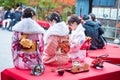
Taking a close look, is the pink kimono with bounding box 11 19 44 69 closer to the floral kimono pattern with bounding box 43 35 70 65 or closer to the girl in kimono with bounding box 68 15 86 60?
the floral kimono pattern with bounding box 43 35 70 65

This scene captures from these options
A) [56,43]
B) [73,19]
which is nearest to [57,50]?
[56,43]

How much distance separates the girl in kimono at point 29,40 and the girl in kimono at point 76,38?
0.79 meters

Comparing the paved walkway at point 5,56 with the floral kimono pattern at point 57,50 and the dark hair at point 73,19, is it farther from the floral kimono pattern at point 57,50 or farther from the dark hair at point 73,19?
the dark hair at point 73,19

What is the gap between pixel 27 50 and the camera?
379cm

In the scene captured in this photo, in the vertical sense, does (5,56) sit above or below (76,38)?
below

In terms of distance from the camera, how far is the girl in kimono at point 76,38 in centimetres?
445

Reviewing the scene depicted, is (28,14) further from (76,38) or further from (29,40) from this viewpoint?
(76,38)

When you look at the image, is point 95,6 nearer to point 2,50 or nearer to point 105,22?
point 105,22

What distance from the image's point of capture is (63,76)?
11.9ft

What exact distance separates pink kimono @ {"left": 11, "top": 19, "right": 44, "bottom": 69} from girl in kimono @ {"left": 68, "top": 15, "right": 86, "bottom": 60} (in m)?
0.80

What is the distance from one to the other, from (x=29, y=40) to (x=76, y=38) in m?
1.03

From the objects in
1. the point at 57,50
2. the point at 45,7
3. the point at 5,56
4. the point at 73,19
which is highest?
the point at 45,7

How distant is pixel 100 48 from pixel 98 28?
488 millimetres

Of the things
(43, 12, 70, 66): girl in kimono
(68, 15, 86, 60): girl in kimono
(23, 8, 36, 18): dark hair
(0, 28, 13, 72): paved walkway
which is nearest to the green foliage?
(0, 28, 13, 72): paved walkway
